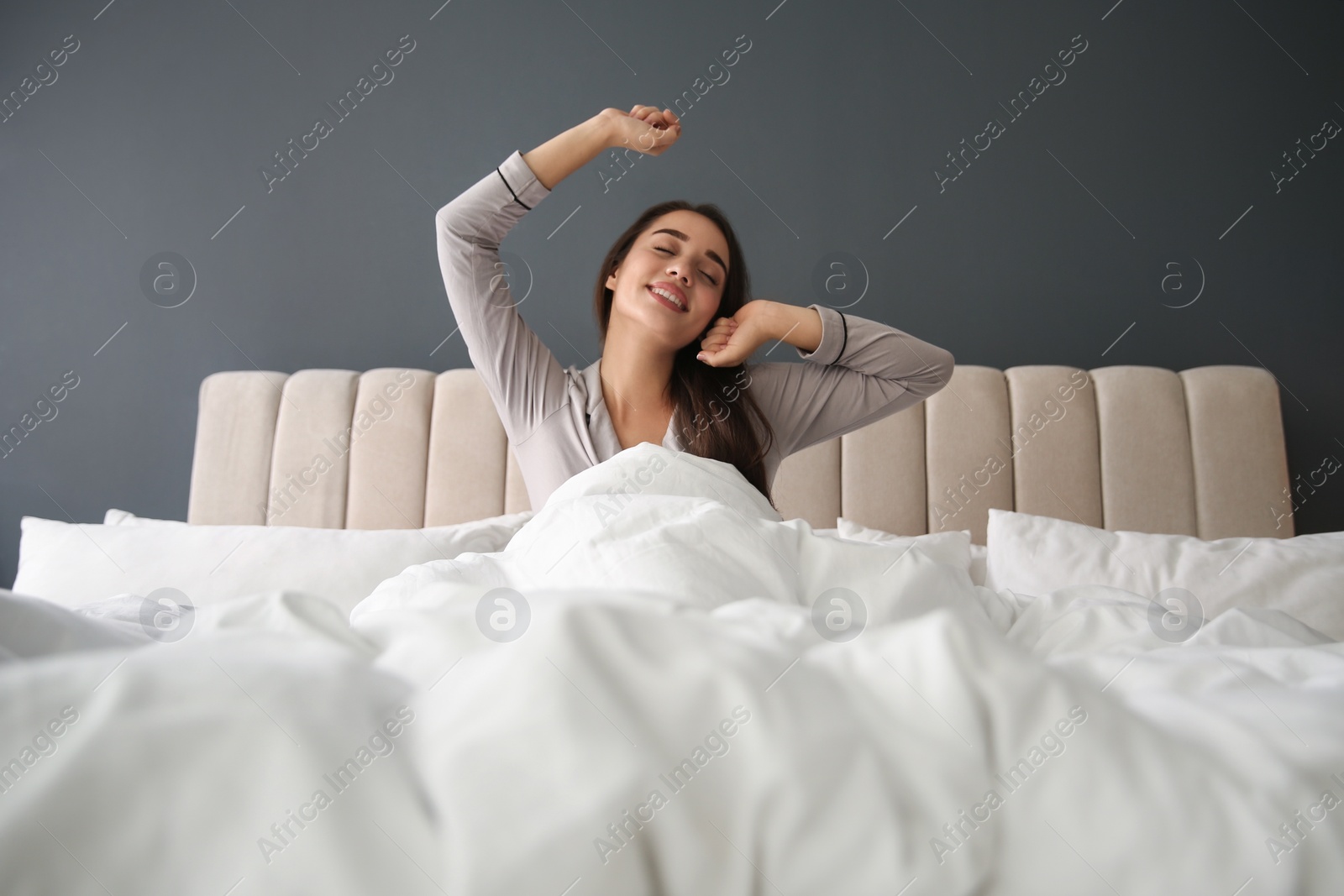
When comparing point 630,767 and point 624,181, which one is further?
point 624,181

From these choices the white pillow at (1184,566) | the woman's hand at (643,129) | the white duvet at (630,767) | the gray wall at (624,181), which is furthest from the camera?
the gray wall at (624,181)

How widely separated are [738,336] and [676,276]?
0.16 m

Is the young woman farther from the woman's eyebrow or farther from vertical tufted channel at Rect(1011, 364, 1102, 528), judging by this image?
vertical tufted channel at Rect(1011, 364, 1102, 528)

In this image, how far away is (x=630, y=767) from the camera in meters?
0.32

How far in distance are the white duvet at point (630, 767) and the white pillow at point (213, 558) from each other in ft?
3.15

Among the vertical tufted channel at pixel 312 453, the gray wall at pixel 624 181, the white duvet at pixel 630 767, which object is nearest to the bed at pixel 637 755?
the white duvet at pixel 630 767

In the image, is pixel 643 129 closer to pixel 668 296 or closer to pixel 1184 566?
pixel 668 296

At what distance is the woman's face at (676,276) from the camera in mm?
1425

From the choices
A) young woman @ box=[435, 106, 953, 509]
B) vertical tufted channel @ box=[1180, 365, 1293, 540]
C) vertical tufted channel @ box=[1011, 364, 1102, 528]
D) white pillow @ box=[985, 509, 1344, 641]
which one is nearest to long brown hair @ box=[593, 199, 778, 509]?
young woman @ box=[435, 106, 953, 509]

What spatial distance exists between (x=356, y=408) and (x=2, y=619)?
4.95 ft

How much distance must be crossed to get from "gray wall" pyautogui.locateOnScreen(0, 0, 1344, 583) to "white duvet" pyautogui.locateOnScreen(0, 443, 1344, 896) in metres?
1.61

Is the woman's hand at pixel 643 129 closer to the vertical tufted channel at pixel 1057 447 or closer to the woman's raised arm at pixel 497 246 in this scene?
the woman's raised arm at pixel 497 246

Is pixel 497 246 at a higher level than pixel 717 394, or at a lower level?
higher

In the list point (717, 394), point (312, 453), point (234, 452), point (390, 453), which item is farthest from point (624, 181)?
point (234, 452)
